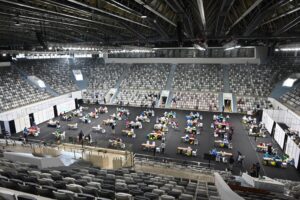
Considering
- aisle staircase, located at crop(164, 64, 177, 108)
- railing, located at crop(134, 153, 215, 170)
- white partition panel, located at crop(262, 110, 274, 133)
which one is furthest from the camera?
aisle staircase, located at crop(164, 64, 177, 108)

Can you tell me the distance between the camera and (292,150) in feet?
54.7

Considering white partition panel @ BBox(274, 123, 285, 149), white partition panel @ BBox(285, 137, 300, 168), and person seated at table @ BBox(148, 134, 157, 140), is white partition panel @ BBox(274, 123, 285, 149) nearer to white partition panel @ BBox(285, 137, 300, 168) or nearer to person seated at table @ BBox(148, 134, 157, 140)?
white partition panel @ BBox(285, 137, 300, 168)

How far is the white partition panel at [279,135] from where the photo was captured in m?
18.8

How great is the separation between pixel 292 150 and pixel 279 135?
10.3ft

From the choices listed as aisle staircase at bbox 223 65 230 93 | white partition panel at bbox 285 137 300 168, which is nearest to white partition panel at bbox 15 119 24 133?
white partition panel at bbox 285 137 300 168

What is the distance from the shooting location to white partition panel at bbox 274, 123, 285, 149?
1884 cm

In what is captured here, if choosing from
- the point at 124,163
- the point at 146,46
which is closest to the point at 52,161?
the point at 124,163

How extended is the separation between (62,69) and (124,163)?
30.7 m

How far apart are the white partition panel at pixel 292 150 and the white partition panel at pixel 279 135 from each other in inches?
49.1

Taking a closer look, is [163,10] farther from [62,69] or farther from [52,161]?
[62,69]

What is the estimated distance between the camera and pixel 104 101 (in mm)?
35406

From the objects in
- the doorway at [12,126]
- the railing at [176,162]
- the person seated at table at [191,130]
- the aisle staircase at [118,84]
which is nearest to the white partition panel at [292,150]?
the railing at [176,162]

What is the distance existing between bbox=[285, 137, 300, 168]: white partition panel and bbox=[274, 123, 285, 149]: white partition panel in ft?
4.09

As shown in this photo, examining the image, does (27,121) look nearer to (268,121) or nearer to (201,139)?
(201,139)
